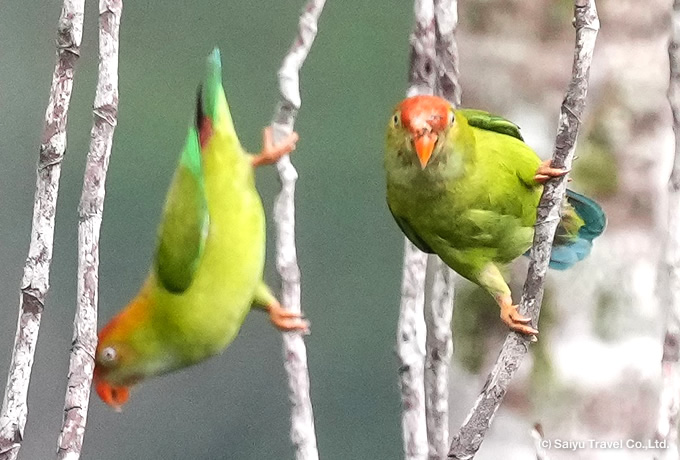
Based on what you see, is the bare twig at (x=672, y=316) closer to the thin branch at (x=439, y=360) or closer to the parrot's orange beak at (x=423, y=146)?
the thin branch at (x=439, y=360)

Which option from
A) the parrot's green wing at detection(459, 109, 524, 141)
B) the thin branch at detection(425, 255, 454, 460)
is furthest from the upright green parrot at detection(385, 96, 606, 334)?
the thin branch at detection(425, 255, 454, 460)

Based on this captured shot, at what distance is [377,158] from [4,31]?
55cm

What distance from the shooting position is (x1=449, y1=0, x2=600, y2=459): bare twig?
784 mm

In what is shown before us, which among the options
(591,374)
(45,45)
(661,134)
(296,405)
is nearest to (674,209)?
(661,134)

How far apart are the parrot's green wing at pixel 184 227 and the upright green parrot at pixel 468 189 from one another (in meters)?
0.20

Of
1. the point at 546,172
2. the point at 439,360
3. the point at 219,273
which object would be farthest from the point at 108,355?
the point at 546,172

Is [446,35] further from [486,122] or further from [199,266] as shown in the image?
[199,266]

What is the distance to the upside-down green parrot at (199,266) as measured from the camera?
0.85m

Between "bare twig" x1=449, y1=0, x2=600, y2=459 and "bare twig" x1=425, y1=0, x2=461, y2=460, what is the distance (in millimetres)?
136

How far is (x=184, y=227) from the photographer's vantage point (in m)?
0.84

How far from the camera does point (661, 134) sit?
1.20m

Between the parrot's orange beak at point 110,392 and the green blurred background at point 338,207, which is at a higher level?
the green blurred background at point 338,207

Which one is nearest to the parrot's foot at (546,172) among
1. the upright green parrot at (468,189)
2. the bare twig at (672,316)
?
the upright green parrot at (468,189)

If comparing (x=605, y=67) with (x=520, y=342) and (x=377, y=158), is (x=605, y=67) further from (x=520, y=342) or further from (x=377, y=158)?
(x=520, y=342)
